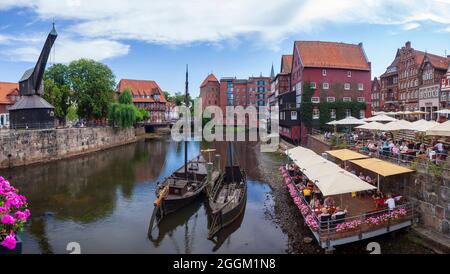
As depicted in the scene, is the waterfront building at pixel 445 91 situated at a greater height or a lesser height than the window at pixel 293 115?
greater

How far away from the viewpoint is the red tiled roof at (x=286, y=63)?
58.5m

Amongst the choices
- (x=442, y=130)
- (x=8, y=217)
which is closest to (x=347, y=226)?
(x=442, y=130)

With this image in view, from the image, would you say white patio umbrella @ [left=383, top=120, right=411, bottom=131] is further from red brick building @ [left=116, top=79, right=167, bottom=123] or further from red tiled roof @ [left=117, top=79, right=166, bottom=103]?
red tiled roof @ [left=117, top=79, right=166, bottom=103]

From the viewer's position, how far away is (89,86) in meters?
55.6

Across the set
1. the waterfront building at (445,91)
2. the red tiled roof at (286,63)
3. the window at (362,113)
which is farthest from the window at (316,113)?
the waterfront building at (445,91)

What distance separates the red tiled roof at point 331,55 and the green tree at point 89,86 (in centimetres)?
3203

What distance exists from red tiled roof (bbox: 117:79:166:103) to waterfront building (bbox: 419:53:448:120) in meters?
63.6

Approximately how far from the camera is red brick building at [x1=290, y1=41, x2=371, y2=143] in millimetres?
45938

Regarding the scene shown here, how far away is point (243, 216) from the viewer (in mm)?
19938

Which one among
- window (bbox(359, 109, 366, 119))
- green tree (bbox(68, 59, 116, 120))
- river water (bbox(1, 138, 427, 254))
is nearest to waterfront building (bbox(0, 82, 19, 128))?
green tree (bbox(68, 59, 116, 120))

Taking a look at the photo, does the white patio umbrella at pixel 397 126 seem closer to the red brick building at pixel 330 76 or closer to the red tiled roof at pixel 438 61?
the red brick building at pixel 330 76

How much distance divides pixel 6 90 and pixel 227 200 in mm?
62998

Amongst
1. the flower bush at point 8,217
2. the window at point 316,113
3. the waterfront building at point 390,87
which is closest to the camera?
the flower bush at point 8,217

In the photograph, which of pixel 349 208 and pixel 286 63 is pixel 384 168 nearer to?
pixel 349 208
